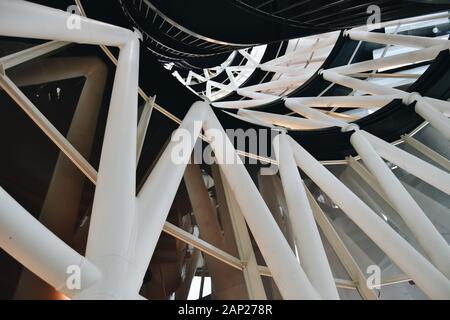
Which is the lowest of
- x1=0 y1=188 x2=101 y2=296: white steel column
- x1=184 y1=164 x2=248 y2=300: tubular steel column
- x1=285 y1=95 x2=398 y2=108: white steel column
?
x1=0 y1=188 x2=101 y2=296: white steel column

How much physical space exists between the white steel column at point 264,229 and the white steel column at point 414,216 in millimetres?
3006

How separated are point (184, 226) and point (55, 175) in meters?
4.59

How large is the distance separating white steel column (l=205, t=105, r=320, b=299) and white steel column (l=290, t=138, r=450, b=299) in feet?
6.68

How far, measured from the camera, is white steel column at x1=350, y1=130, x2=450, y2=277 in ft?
20.6

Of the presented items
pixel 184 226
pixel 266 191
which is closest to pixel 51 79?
pixel 184 226

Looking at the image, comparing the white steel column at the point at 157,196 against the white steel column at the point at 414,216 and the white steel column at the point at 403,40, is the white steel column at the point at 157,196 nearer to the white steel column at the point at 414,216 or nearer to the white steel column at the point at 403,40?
the white steel column at the point at 414,216

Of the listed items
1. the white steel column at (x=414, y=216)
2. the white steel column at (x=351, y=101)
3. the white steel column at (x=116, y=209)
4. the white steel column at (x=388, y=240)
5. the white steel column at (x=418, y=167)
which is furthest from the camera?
the white steel column at (x=351, y=101)

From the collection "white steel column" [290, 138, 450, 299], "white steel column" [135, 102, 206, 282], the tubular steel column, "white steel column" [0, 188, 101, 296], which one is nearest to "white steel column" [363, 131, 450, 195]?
"white steel column" [290, 138, 450, 299]

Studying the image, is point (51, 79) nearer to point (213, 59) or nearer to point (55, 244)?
point (55, 244)

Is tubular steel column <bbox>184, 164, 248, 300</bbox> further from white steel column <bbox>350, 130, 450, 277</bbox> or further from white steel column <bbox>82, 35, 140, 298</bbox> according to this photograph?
white steel column <bbox>82, 35, 140, 298</bbox>

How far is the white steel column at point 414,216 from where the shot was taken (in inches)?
248

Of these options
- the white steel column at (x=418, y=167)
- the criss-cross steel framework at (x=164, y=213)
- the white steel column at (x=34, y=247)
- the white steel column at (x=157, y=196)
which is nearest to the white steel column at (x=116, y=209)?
the criss-cross steel framework at (x=164, y=213)

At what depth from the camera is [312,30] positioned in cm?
1087

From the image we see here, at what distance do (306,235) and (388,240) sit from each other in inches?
61.4
